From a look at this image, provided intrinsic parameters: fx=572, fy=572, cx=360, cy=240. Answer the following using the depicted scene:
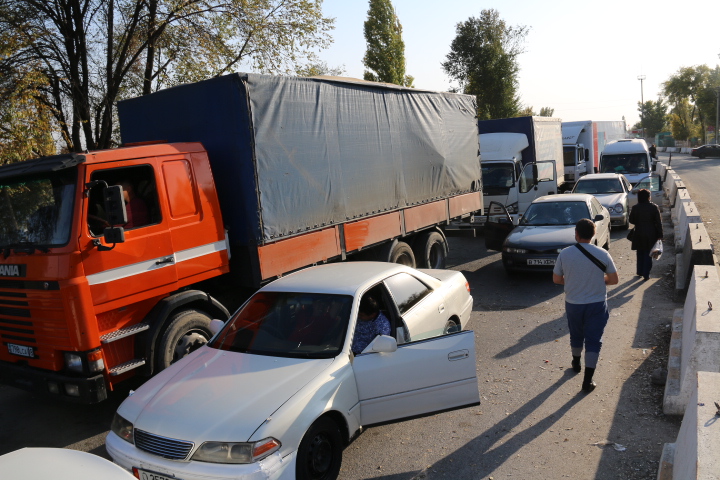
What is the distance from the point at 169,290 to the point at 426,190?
561cm

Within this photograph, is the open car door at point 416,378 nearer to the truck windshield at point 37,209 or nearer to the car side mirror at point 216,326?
the car side mirror at point 216,326

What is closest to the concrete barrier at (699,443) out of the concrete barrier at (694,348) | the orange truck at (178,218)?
the concrete barrier at (694,348)

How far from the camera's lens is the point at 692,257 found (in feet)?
28.8

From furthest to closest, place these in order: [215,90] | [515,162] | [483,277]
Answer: [515,162], [483,277], [215,90]

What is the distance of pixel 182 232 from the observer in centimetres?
593

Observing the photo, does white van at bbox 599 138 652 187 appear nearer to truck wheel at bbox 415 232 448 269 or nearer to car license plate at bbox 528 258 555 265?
car license plate at bbox 528 258 555 265

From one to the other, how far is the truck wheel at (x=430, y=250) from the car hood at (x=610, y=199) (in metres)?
6.42

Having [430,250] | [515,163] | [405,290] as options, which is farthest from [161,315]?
[515,163]

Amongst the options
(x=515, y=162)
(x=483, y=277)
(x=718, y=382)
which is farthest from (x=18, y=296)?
(x=515, y=162)

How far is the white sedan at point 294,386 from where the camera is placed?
11.9ft

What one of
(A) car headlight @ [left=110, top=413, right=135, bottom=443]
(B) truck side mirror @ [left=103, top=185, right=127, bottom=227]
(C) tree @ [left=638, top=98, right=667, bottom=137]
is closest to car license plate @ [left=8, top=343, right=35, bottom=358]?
(B) truck side mirror @ [left=103, top=185, right=127, bottom=227]

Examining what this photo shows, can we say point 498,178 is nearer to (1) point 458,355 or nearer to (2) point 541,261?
(2) point 541,261

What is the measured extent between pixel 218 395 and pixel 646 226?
27.5ft

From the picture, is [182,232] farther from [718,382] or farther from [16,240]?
[718,382]
